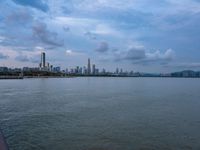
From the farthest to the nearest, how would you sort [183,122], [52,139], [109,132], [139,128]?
1. [183,122]
2. [139,128]
3. [109,132]
4. [52,139]

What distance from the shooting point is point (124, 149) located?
16750 millimetres

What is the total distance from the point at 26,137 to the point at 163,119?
44.3 feet

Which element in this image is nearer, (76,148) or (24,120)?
(76,148)

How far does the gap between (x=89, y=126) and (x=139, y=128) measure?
13.4 feet

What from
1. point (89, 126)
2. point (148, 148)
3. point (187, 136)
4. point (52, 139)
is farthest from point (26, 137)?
point (187, 136)

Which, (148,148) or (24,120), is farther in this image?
(24,120)

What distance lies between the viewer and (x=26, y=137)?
1920cm

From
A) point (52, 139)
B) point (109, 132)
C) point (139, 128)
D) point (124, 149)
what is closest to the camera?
point (124, 149)

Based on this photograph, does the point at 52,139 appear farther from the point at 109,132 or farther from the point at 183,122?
the point at 183,122

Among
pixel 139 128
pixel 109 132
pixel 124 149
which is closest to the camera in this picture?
pixel 124 149

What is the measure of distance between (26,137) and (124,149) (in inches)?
271

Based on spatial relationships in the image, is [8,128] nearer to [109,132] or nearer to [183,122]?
[109,132]

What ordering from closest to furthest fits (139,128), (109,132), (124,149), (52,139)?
(124,149), (52,139), (109,132), (139,128)

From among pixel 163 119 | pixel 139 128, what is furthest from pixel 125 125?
pixel 163 119
